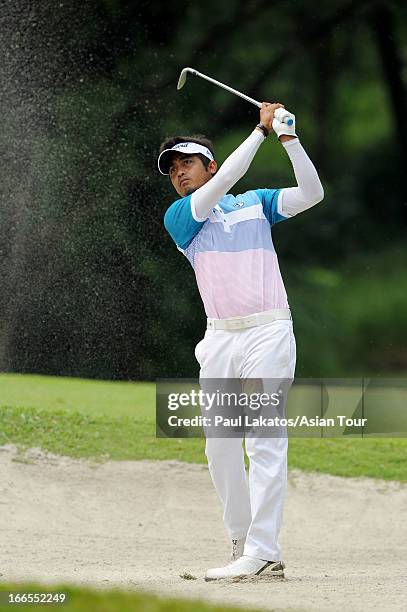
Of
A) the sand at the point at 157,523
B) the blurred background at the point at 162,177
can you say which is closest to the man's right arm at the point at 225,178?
the sand at the point at 157,523

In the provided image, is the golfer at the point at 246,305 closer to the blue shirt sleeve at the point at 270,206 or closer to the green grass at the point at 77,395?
the blue shirt sleeve at the point at 270,206

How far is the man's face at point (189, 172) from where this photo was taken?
13.8ft

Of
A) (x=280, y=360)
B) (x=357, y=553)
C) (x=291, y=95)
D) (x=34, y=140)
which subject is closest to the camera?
(x=280, y=360)

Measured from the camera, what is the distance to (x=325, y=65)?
16.1m

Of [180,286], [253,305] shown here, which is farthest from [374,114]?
[253,305]

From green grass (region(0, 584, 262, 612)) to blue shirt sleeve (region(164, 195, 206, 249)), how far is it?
1335 mm

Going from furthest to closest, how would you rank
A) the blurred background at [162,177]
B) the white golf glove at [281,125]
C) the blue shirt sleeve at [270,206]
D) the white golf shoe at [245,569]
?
the blurred background at [162,177] → the blue shirt sleeve at [270,206] → the white golf glove at [281,125] → the white golf shoe at [245,569]

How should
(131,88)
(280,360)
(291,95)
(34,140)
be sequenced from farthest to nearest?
(291,95), (131,88), (34,140), (280,360)

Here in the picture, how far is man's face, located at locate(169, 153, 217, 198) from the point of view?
420 cm

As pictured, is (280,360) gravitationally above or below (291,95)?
below

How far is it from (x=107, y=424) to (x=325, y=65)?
9.51 meters

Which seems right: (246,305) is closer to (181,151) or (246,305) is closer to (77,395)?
(181,151)

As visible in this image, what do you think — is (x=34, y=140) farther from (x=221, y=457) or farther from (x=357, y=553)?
(x=221, y=457)

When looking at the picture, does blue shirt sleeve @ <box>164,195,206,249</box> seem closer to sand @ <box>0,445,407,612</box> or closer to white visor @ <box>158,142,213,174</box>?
white visor @ <box>158,142,213,174</box>
